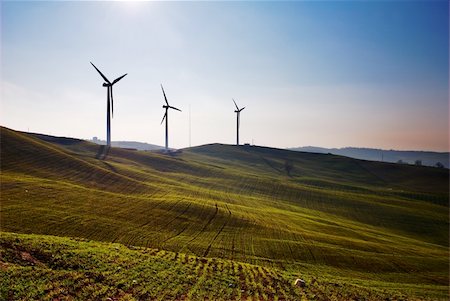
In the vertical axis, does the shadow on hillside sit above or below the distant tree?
above

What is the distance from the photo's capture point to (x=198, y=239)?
3688cm

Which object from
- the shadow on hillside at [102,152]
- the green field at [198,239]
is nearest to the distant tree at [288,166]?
the green field at [198,239]

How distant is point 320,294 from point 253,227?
72.9 ft

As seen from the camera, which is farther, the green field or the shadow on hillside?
the shadow on hillside

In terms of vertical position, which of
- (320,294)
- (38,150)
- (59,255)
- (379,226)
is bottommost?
(379,226)

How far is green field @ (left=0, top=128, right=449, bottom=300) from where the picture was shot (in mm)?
20344

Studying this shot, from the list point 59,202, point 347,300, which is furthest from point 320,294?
point 59,202

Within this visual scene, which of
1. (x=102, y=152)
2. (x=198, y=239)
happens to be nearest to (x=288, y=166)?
(x=102, y=152)

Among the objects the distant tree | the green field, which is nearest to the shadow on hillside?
the green field

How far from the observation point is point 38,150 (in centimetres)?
7862

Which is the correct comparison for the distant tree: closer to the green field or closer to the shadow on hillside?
the green field

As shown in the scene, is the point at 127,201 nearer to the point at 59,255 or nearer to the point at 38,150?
the point at 59,255

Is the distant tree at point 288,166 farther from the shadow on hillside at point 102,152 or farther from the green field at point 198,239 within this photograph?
the shadow on hillside at point 102,152

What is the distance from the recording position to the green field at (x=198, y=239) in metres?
20.3
